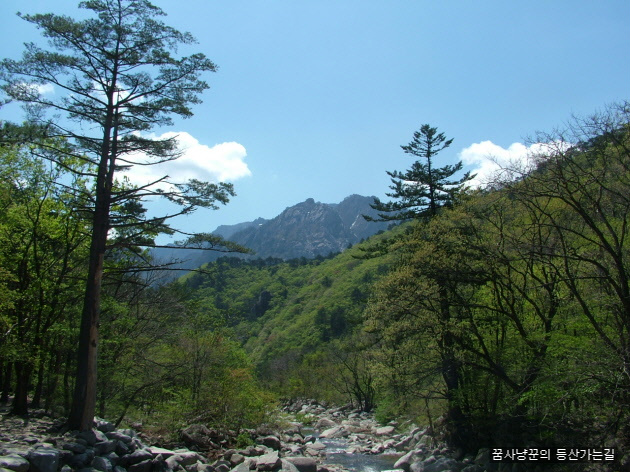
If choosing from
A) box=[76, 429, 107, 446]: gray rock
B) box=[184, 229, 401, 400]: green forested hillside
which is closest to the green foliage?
box=[76, 429, 107, 446]: gray rock

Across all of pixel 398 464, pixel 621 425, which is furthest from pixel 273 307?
pixel 621 425

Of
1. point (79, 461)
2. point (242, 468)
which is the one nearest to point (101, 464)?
point (79, 461)

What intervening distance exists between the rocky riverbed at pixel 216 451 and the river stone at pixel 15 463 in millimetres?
15

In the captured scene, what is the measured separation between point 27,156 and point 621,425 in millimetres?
20364

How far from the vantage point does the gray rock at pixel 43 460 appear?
8.19 metres

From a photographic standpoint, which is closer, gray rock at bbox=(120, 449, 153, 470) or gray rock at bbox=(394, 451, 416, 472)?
gray rock at bbox=(120, 449, 153, 470)

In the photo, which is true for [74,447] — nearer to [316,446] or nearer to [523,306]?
[523,306]

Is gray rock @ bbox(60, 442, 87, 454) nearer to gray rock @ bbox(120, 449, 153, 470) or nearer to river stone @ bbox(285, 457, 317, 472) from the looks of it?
gray rock @ bbox(120, 449, 153, 470)

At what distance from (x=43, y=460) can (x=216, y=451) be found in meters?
10.9

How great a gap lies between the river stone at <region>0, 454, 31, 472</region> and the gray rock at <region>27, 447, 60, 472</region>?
15 centimetres

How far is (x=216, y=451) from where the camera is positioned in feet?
59.3

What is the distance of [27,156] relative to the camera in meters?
15.8

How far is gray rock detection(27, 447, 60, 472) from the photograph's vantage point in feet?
26.9

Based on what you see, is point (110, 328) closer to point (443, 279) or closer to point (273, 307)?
point (443, 279)
